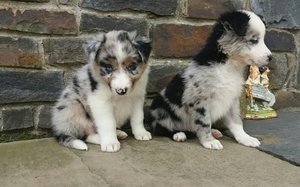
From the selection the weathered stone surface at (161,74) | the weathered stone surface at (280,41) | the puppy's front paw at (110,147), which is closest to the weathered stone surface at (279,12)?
the weathered stone surface at (280,41)

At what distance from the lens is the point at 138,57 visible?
3.03 m

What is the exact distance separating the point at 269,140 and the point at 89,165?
1.43 m

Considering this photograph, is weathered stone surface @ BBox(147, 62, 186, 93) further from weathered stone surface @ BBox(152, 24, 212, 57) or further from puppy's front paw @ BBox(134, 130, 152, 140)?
puppy's front paw @ BBox(134, 130, 152, 140)

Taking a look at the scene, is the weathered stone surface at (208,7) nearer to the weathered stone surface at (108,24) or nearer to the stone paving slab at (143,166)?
the weathered stone surface at (108,24)

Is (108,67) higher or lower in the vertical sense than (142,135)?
higher

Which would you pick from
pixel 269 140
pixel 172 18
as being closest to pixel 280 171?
pixel 269 140

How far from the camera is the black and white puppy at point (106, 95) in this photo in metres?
2.98

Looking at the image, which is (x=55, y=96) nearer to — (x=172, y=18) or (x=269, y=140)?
(x=172, y=18)

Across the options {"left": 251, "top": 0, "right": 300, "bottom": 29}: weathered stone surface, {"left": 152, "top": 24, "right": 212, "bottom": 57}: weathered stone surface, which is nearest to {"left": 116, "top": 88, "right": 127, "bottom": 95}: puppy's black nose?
{"left": 152, "top": 24, "right": 212, "bottom": 57}: weathered stone surface

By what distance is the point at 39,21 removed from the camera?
3.31 metres

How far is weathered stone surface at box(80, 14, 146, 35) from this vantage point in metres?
3.46

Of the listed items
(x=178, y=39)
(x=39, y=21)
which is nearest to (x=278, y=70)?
(x=178, y=39)

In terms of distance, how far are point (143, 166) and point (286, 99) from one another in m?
2.12

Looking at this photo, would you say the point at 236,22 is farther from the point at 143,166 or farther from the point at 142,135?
the point at 143,166
